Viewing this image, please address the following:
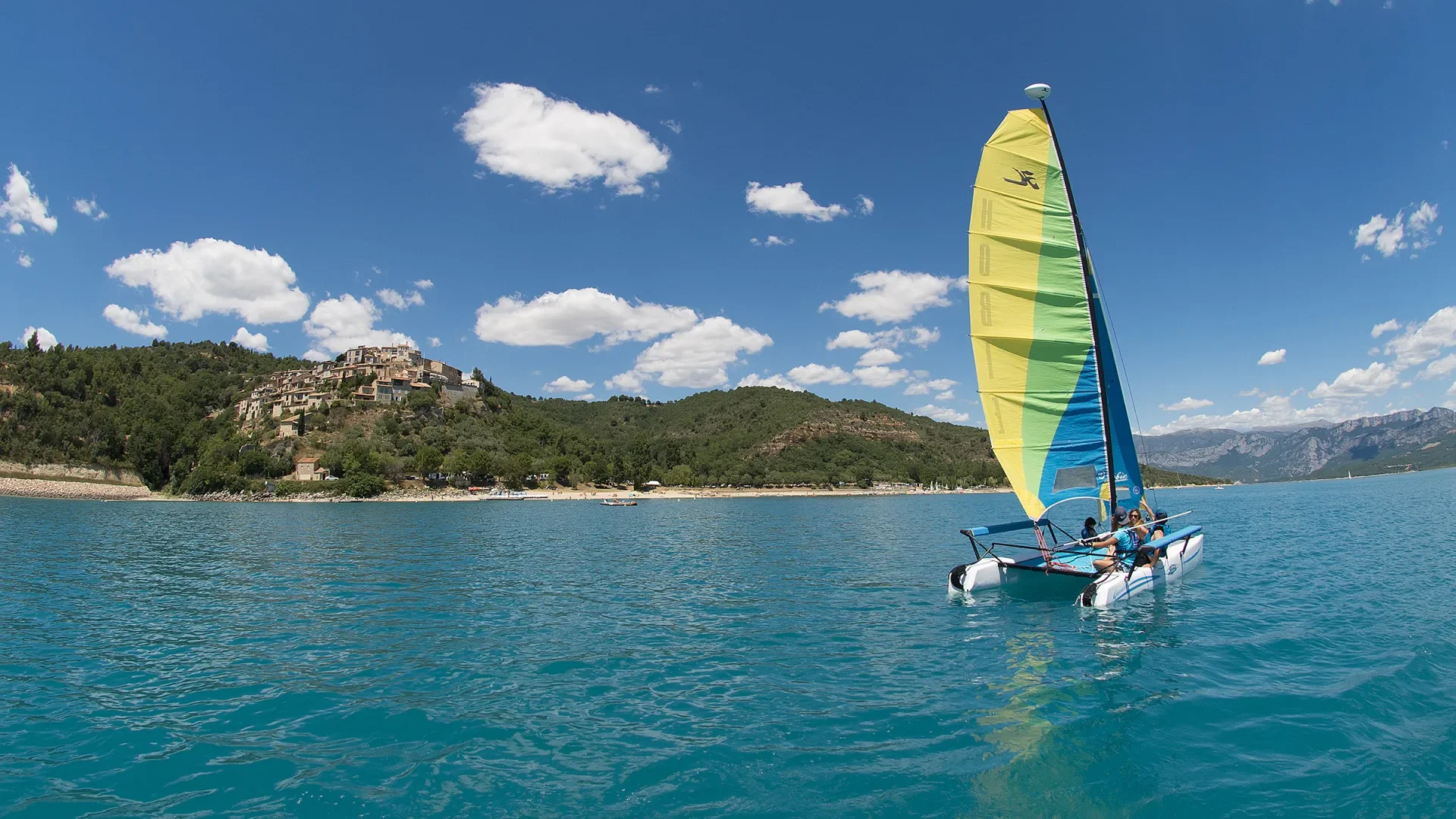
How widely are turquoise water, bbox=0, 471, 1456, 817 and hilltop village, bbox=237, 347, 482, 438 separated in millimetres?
141638

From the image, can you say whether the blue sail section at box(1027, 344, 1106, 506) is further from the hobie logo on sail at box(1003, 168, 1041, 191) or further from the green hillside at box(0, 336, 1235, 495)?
the green hillside at box(0, 336, 1235, 495)

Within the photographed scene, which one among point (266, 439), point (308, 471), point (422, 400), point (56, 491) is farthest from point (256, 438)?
point (422, 400)

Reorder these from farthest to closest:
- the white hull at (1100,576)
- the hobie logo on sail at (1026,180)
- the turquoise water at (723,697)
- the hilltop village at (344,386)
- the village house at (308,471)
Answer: the hilltop village at (344,386)
the village house at (308,471)
the hobie logo on sail at (1026,180)
the white hull at (1100,576)
the turquoise water at (723,697)

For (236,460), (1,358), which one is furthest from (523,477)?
(1,358)

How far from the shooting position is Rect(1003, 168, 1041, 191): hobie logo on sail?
19078 mm

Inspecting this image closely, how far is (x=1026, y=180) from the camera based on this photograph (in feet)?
62.6

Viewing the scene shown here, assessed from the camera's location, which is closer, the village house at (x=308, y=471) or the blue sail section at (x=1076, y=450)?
the blue sail section at (x=1076, y=450)

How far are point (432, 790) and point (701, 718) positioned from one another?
3.71m

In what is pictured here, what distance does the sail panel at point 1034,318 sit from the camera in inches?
750

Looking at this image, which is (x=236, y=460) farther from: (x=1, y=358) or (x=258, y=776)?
(x=258, y=776)

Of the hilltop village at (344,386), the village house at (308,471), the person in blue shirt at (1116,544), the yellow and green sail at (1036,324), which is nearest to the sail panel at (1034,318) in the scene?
the yellow and green sail at (1036,324)

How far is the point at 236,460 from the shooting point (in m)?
126

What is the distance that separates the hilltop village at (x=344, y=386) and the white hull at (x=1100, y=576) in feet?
490

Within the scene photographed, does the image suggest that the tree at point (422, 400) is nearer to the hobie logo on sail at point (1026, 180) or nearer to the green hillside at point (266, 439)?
the green hillside at point (266, 439)
